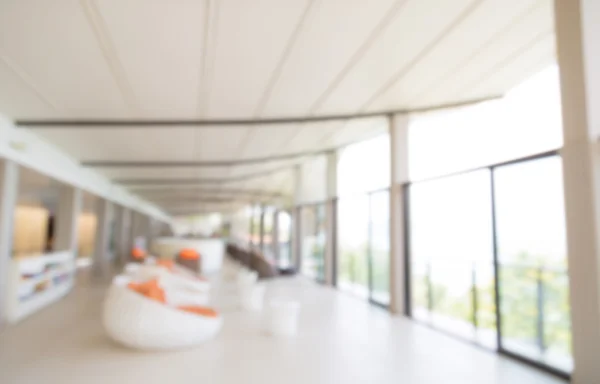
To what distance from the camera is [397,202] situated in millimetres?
6988

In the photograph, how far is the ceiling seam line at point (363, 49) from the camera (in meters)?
3.54

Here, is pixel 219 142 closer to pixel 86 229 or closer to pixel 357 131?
pixel 357 131

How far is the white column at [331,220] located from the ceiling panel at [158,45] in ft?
17.8

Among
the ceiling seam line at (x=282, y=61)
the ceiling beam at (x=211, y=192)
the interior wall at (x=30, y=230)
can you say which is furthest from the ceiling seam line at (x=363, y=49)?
the interior wall at (x=30, y=230)

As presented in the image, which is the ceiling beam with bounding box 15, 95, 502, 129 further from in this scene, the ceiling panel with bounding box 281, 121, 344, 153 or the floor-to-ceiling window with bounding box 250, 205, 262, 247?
the floor-to-ceiling window with bounding box 250, 205, 262, 247

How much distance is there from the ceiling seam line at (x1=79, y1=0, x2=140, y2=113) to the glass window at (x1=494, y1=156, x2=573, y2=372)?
4.43 metres

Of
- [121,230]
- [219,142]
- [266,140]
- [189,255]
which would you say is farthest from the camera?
[121,230]

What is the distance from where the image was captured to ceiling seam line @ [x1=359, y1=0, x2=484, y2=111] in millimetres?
3611

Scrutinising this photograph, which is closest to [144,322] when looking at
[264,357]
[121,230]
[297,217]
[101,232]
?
[264,357]

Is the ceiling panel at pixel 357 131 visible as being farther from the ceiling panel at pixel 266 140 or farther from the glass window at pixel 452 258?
the glass window at pixel 452 258

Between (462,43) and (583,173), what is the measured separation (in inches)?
73.0

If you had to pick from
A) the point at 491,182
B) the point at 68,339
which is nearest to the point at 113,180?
the point at 68,339

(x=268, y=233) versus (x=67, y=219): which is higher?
(x=67, y=219)

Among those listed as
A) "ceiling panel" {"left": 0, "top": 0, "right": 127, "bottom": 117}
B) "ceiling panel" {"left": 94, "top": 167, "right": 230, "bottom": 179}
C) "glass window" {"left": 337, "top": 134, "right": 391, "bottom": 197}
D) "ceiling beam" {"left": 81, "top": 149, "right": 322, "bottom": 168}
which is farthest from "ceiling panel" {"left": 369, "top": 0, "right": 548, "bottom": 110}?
"ceiling panel" {"left": 94, "top": 167, "right": 230, "bottom": 179}
